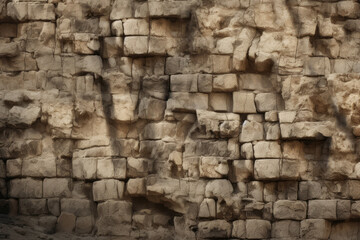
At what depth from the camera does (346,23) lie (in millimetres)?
13406

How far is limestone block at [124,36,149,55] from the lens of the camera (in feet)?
44.1

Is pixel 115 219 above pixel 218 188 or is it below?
below

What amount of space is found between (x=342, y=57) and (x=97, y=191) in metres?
4.77

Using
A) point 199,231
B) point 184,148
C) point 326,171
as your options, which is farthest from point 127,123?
point 326,171

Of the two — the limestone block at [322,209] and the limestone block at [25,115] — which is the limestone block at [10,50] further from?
the limestone block at [322,209]

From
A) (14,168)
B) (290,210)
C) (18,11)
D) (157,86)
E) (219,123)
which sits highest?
(18,11)

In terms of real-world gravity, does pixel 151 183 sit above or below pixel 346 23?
below

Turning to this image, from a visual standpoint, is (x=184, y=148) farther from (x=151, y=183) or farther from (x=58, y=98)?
(x=58, y=98)

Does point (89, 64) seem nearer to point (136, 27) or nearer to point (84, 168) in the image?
point (136, 27)

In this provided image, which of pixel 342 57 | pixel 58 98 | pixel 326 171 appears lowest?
pixel 326 171

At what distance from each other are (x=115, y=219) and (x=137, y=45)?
3.00 metres

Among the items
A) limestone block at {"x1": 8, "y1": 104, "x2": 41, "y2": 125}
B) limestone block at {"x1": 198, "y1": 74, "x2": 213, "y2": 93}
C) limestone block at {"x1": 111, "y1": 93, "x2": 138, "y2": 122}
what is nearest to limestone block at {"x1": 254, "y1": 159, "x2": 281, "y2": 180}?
limestone block at {"x1": 198, "y1": 74, "x2": 213, "y2": 93}

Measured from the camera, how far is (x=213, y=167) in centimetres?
1306

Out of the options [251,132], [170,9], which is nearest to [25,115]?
[170,9]
